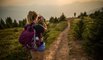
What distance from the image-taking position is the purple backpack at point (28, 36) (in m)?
6.73

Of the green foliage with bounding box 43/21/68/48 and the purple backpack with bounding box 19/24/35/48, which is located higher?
the purple backpack with bounding box 19/24/35/48

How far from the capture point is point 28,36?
22.1ft

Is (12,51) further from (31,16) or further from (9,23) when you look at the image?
(9,23)

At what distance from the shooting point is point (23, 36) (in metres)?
6.73

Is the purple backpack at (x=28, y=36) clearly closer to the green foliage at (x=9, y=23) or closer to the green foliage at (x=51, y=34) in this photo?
the green foliage at (x=51, y=34)

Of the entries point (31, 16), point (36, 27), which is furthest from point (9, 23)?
point (36, 27)

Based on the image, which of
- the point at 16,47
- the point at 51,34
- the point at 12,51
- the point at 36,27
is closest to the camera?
the point at 36,27

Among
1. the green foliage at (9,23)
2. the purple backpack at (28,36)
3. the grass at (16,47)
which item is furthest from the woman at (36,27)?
the green foliage at (9,23)

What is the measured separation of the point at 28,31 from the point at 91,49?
5249 millimetres

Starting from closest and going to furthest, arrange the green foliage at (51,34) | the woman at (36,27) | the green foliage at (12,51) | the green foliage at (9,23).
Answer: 1. the woman at (36,27)
2. the green foliage at (12,51)
3. the green foliage at (51,34)
4. the green foliage at (9,23)

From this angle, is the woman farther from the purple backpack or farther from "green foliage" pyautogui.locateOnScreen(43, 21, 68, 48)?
"green foliage" pyautogui.locateOnScreen(43, 21, 68, 48)

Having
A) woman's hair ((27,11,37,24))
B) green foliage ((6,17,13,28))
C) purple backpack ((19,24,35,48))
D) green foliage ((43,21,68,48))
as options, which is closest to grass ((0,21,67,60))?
green foliage ((43,21,68,48))

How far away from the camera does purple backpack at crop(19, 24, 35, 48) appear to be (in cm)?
673

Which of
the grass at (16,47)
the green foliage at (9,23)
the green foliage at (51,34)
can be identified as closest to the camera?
the grass at (16,47)
